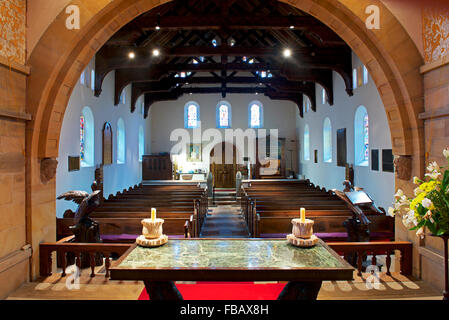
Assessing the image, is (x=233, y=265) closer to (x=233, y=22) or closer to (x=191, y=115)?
(x=233, y=22)

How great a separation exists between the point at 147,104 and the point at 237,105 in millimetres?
4889

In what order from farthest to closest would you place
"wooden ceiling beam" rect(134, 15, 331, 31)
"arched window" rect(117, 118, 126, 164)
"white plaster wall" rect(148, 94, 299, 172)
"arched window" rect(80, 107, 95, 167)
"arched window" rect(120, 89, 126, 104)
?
"white plaster wall" rect(148, 94, 299, 172)
"arched window" rect(120, 89, 126, 104)
"arched window" rect(117, 118, 126, 164)
"arched window" rect(80, 107, 95, 167)
"wooden ceiling beam" rect(134, 15, 331, 31)

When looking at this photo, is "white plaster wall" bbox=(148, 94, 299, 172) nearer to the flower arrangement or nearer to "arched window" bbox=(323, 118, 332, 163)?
"arched window" bbox=(323, 118, 332, 163)

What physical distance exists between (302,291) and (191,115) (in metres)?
16.0

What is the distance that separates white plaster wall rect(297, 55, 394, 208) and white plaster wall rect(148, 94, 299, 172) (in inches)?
98.1

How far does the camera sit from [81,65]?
3.89 meters

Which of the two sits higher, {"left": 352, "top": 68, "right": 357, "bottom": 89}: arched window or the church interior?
{"left": 352, "top": 68, "right": 357, "bottom": 89}: arched window

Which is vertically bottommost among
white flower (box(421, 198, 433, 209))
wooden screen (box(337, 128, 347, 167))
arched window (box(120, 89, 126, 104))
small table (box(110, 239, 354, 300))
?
small table (box(110, 239, 354, 300))

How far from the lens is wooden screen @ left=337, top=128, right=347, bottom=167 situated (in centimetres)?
1011

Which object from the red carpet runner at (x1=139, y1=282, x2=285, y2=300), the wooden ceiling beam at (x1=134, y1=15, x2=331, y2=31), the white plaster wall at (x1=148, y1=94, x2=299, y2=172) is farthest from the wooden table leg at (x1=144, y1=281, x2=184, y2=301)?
the white plaster wall at (x1=148, y1=94, x2=299, y2=172)

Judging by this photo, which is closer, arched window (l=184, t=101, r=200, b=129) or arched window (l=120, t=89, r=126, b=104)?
arched window (l=120, t=89, r=126, b=104)

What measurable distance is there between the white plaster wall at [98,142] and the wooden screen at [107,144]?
193 millimetres

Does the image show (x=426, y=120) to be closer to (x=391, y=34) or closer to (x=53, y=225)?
(x=391, y=34)
